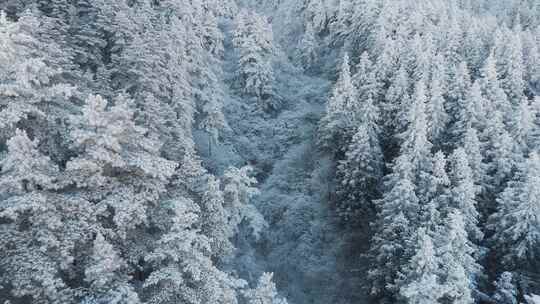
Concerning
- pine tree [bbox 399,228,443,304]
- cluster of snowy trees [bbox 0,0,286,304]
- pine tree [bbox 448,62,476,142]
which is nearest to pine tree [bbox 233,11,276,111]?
pine tree [bbox 448,62,476,142]

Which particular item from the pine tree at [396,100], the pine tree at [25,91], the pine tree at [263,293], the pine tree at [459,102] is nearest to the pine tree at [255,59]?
the pine tree at [396,100]

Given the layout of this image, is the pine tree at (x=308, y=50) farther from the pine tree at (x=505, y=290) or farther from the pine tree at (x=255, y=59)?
the pine tree at (x=505, y=290)

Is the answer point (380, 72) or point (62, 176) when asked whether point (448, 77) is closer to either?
point (380, 72)

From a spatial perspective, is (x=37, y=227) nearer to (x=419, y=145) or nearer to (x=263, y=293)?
(x=263, y=293)

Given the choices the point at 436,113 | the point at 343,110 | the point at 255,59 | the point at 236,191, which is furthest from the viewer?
the point at 255,59

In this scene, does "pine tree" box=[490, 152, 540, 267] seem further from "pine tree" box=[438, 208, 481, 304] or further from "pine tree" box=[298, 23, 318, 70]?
"pine tree" box=[298, 23, 318, 70]

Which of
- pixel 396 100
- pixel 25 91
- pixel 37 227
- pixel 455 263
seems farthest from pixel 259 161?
pixel 37 227

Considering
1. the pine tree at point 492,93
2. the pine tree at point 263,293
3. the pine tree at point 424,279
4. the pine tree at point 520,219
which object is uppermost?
the pine tree at point 492,93

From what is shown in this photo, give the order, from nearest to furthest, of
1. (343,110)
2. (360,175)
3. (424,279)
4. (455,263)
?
(424,279) → (455,263) → (360,175) → (343,110)

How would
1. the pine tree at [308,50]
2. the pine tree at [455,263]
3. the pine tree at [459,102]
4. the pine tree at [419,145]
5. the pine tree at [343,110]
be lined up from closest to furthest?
the pine tree at [455,263], the pine tree at [419,145], the pine tree at [459,102], the pine tree at [343,110], the pine tree at [308,50]
